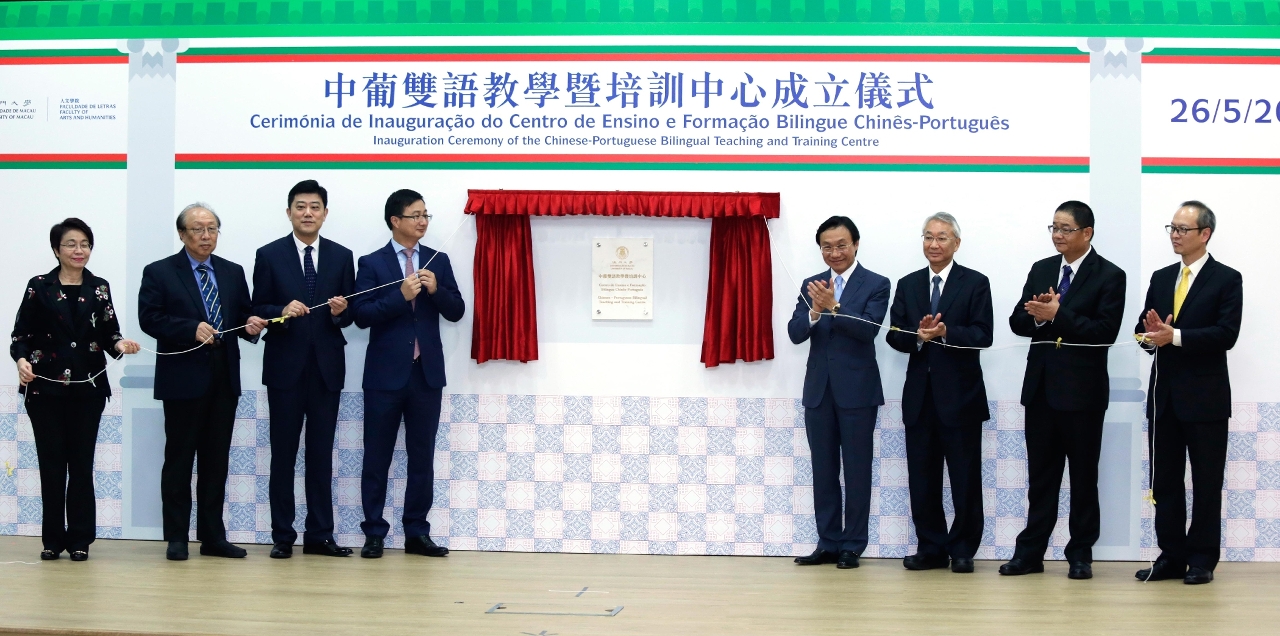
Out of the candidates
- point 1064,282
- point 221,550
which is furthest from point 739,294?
point 221,550

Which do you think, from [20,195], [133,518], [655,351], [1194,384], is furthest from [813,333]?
[20,195]

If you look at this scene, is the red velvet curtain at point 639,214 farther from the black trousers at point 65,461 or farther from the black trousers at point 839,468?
the black trousers at point 65,461

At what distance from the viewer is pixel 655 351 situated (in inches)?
217

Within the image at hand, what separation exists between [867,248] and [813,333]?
23.6 inches

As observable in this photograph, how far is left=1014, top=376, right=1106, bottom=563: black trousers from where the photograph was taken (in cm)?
489

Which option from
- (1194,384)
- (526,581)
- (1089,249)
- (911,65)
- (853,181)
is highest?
(911,65)

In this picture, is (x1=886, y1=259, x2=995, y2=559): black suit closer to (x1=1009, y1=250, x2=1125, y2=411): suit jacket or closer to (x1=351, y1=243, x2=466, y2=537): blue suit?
(x1=1009, y1=250, x2=1125, y2=411): suit jacket

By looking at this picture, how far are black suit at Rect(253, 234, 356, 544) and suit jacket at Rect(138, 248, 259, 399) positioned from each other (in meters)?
0.13

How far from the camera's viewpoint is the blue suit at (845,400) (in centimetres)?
508

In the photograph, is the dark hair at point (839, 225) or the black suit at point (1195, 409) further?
the dark hair at point (839, 225)

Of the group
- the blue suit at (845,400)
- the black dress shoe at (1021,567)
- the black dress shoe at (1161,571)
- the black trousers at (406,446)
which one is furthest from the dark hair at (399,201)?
the black dress shoe at (1161,571)

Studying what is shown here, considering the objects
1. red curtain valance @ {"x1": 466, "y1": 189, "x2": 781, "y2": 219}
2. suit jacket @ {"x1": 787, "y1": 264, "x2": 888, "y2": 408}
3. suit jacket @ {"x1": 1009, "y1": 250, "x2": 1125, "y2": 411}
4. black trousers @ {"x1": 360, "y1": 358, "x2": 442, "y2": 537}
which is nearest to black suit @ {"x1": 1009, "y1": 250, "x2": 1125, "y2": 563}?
suit jacket @ {"x1": 1009, "y1": 250, "x2": 1125, "y2": 411}

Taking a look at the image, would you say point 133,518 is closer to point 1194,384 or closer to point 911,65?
point 911,65

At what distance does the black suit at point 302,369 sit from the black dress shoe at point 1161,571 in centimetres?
386
